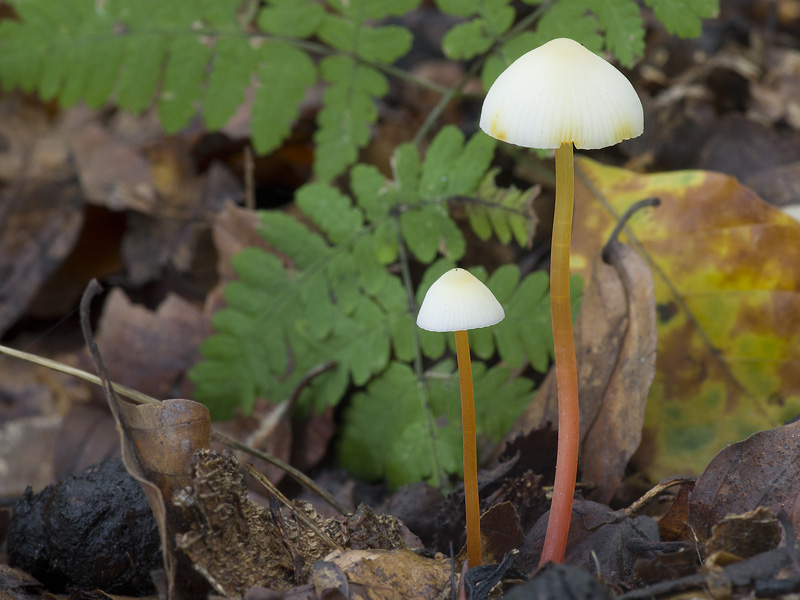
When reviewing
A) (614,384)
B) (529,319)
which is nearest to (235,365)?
(529,319)

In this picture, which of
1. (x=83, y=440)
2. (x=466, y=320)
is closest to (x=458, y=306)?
(x=466, y=320)

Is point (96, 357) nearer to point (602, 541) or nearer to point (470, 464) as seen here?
point (470, 464)

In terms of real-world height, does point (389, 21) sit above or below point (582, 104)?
below

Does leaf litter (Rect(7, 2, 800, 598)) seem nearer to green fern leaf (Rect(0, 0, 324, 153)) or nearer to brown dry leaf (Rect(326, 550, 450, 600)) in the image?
brown dry leaf (Rect(326, 550, 450, 600))

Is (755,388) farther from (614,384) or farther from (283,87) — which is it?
(283,87)

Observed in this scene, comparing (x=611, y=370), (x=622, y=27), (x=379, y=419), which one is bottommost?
A: (x=379, y=419)

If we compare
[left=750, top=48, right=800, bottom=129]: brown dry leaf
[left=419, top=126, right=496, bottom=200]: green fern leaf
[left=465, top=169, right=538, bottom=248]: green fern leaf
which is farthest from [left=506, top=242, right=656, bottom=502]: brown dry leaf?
[left=750, top=48, right=800, bottom=129]: brown dry leaf

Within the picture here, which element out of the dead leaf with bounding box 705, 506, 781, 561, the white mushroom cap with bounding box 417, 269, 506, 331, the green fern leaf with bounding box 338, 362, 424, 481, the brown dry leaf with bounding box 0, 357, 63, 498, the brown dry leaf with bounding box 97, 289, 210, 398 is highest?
the white mushroom cap with bounding box 417, 269, 506, 331
